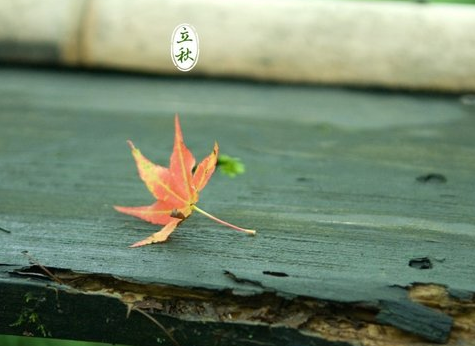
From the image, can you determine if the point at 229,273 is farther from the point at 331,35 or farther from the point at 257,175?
the point at 331,35

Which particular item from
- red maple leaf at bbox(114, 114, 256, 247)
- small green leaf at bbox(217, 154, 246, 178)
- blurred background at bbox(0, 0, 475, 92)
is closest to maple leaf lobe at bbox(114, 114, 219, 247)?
→ red maple leaf at bbox(114, 114, 256, 247)

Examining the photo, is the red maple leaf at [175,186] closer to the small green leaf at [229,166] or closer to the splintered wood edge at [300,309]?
the splintered wood edge at [300,309]

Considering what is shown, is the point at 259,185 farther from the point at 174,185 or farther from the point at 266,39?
the point at 266,39

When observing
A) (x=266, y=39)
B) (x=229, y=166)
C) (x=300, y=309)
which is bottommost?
(x=300, y=309)

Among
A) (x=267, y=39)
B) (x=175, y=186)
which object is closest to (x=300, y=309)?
(x=175, y=186)

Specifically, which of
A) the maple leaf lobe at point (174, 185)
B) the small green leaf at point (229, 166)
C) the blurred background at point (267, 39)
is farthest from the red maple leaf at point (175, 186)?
the blurred background at point (267, 39)

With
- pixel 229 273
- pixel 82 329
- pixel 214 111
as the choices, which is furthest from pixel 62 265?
pixel 214 111
